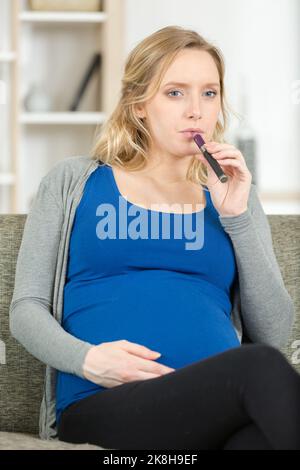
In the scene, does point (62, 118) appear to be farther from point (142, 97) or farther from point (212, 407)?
point (212, 407)

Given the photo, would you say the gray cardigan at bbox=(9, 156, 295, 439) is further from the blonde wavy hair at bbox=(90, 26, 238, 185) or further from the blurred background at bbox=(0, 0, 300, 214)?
the blurred background at bbox=(0, 0, 300, 214)

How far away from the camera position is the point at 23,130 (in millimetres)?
4102

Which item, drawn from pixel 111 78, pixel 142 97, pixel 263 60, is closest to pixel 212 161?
pixel 142 97

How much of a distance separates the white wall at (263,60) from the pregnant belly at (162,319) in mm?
2650

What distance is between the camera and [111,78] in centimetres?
396

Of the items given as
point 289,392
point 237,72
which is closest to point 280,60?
point 237,72

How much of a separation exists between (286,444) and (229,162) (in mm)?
563

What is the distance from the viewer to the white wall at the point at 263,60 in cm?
409

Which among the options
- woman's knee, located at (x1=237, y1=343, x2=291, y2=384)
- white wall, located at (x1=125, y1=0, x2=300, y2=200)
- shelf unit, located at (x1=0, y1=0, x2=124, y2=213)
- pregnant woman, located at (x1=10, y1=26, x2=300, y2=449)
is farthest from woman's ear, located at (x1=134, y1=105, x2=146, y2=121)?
white wall, located at (x1=125, y1=0, x2=300, y2=200)

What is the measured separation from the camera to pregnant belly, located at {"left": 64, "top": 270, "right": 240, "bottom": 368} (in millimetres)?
1447

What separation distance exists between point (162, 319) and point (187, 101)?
401mm

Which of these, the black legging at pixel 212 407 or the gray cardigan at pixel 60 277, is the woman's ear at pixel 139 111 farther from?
the black legging at pixel 212 407

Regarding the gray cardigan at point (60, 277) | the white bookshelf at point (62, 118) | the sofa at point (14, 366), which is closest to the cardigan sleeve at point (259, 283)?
the gray cardigan at point (60, 277)

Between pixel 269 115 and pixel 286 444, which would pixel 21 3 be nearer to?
pixel 269 115
